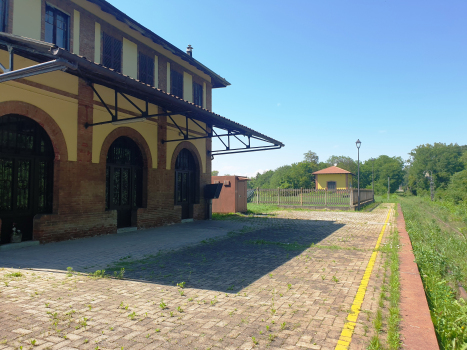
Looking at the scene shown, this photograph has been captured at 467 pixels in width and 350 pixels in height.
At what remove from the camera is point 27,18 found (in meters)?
8.39

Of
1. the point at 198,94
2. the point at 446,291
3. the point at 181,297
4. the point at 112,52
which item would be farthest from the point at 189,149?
the point at 446,291

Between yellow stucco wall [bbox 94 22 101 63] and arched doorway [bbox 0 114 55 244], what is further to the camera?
yellow stucco wall [bbox 94 22 101 63]

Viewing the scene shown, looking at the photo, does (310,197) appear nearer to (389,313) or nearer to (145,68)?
(145,68)

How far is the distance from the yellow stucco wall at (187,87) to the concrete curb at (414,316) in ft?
39.1

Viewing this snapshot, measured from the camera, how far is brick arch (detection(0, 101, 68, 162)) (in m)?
7.49

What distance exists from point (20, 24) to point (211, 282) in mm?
8051

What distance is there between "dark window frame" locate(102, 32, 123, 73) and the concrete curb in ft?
33.8

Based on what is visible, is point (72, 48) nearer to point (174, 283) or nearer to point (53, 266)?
point (53, 266)

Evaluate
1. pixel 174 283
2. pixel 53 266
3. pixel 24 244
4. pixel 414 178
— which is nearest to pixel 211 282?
pixel 174 283

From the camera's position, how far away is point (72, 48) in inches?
376

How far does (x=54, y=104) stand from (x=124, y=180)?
3.58 meters

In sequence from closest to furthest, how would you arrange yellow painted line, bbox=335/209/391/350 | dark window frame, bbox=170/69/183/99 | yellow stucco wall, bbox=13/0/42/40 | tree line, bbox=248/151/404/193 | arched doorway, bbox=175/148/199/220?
1. yellow painted line, bbox=335/209/391/350
2. yellow stucco wall, bbox=13/0/42/40
3. dark window frame, bbox=170/69/183/99
4. arched doorway, bbox=175/148/199/220
5. tree line, bbox=248/151/404/193

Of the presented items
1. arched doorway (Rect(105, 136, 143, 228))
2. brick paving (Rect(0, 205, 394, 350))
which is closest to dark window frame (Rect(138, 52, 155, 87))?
arched doorway (Rect(105, 136, 143, 228))

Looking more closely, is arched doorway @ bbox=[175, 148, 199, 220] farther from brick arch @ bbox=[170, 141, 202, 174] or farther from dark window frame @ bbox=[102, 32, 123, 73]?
dark window frame @ bbox=[102, 32, 123, 73]
